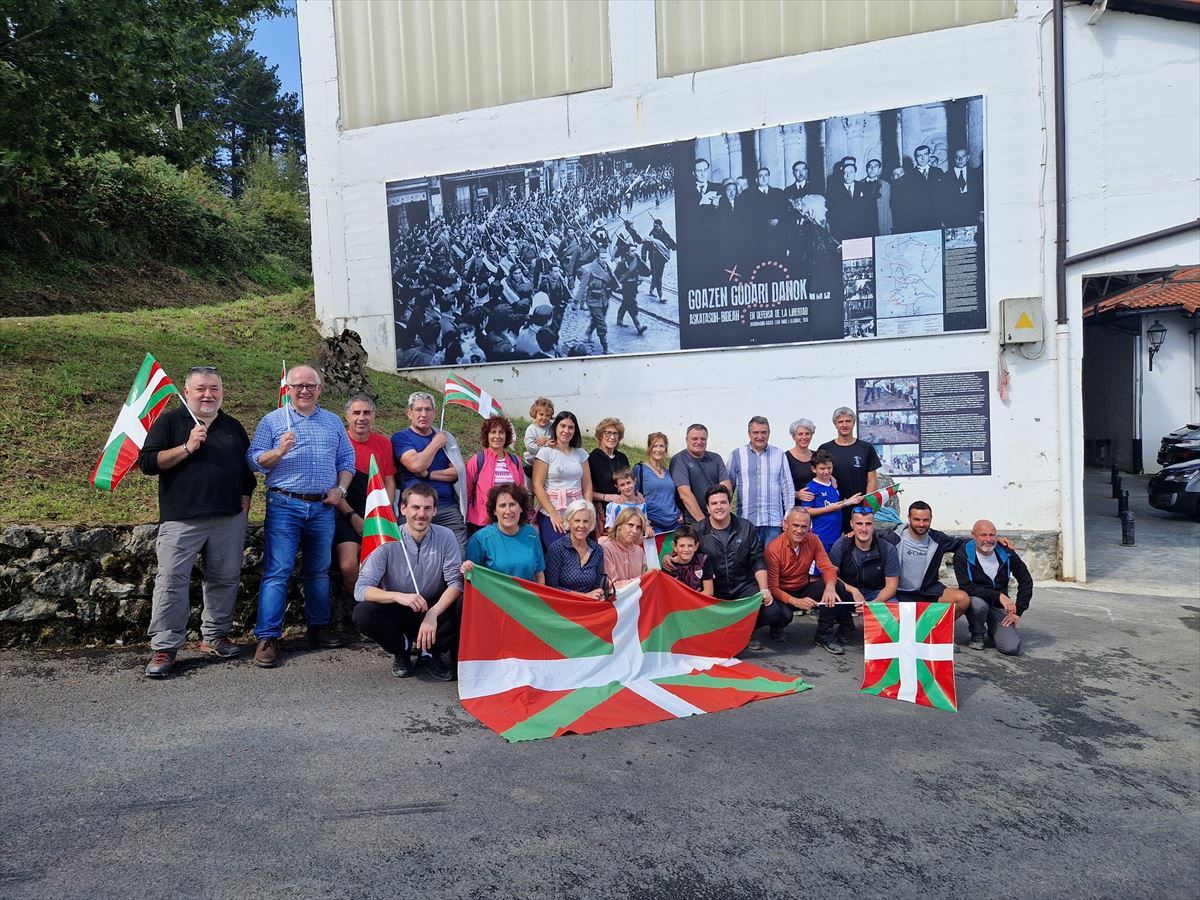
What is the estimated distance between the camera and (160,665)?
5535mm

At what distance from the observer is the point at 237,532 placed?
584 centimetres

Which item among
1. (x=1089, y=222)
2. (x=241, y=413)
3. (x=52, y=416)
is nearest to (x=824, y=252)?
(x=1089, y=222)

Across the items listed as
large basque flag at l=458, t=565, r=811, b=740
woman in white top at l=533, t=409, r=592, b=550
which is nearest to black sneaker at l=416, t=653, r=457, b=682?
large basque flag at l=458, t=565, r=811, b=740

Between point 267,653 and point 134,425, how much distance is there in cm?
176

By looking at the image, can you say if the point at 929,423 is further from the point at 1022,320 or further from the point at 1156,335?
the point at 1156,335

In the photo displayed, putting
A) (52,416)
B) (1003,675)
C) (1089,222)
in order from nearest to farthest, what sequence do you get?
(1003,675), (52,416), (1089,222)

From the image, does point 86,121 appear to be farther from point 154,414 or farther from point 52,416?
point 154,414

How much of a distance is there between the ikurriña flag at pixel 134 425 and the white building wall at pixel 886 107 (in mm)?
7013

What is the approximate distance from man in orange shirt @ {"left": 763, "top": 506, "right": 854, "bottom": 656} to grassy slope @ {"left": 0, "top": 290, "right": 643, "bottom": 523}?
4409 millimetres

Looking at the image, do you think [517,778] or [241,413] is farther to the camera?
[241,413]

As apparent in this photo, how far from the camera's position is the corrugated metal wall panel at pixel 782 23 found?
420 inches

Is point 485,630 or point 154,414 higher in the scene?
point 154,414

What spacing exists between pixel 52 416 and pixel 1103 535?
13.9 m

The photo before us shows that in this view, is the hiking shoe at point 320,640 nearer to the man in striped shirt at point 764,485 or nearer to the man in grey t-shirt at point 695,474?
the man in grey t-shirt at point 695,474
